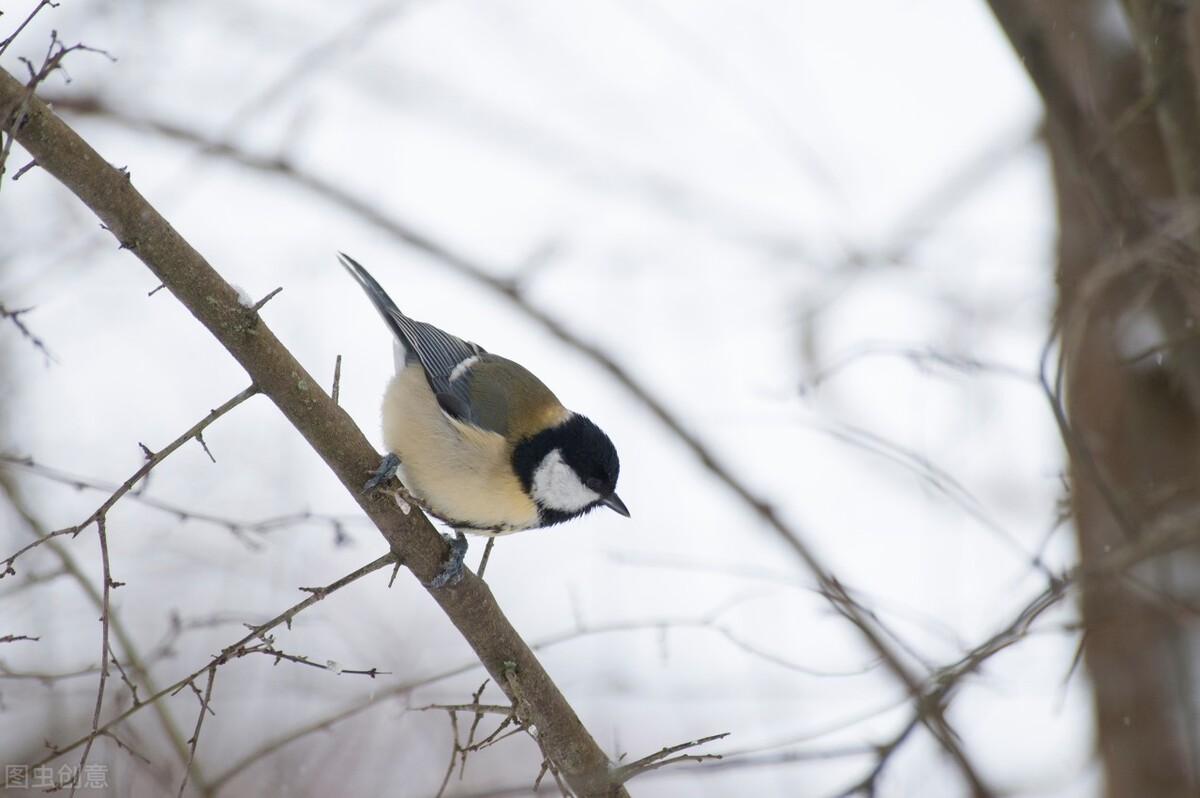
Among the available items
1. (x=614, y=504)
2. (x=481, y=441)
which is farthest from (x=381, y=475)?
(x=614, y=504)

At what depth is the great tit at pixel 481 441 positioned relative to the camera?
124 inches

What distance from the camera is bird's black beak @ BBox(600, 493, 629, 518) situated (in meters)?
3.52

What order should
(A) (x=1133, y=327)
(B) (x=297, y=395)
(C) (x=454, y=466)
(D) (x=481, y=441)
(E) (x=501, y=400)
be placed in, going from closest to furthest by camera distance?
(B) (x=297, y=395) < (C) (x=454, y=466) < (D) (x=481, y=441) < (E) (x=501, y=400) < (A) (x=1133, y=327)

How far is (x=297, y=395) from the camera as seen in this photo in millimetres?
2225

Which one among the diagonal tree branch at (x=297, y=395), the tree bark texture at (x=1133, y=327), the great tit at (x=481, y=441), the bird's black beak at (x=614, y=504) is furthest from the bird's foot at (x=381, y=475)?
the tree bark texture at (x=1133, y=327)

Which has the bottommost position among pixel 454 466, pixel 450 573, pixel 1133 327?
pixel 450 573

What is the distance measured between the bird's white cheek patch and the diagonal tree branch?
0.92 meters

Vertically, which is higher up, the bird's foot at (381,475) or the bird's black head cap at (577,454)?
the bird's black head cap at (577,454)

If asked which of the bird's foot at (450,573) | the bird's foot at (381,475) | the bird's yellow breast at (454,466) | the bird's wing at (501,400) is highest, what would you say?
the bird's wing at (501,400)

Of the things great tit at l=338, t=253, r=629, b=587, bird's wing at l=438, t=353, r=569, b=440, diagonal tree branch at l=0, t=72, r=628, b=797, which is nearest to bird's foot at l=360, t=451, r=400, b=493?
diagonal tree branch at l=0, t=72, r=628, b=797

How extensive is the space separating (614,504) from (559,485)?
0.23m

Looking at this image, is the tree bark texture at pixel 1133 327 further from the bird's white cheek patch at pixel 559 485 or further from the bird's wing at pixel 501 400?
the bird's wing at pixel 501 400

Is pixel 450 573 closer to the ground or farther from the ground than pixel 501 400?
closer to the ground

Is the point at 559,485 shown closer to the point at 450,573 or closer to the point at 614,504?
the point at 614,504
